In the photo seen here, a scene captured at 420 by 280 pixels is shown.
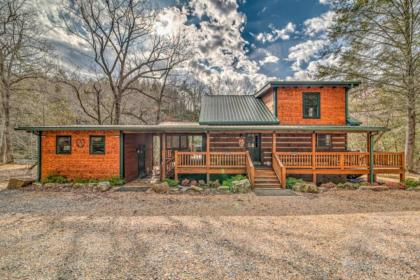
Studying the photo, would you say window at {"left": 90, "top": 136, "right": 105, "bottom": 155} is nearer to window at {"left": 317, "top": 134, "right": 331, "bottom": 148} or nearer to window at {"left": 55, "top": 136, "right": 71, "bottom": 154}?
window at {"left": 55, "top": 136, "right": 71, "bottom": 154}

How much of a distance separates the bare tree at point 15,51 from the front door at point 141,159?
1388cm

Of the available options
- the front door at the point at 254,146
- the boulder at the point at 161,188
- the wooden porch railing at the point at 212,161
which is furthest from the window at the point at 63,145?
the front door at the point at 254,146

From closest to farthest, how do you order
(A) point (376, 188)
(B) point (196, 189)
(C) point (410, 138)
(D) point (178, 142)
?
1. (B) point (196, 189)
2. (A) point (376, 188)
3. (C) point (410, 138)
4. (D) point (178, 142)

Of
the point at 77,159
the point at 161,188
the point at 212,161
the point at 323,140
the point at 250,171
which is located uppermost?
the point at 323,140

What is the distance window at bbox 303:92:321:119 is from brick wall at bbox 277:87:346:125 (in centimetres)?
19

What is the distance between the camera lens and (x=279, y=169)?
10.4m

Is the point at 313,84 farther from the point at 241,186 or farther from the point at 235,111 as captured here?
the point at 241,186

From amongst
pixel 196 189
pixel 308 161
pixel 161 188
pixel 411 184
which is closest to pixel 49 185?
pixel 161 188

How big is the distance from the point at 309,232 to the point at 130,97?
82.1 feet

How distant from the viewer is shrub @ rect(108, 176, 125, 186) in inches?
416

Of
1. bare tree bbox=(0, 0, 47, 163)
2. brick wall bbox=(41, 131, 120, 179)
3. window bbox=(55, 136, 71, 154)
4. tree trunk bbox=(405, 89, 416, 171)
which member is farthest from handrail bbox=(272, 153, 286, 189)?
bare tree bbox=(0, 0, 47, 163)

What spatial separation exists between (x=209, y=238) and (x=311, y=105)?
11.5m

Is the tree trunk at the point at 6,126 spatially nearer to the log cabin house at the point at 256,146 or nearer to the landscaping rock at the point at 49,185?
the log cabin house at the point at 256,146

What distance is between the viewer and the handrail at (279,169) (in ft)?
32.6
